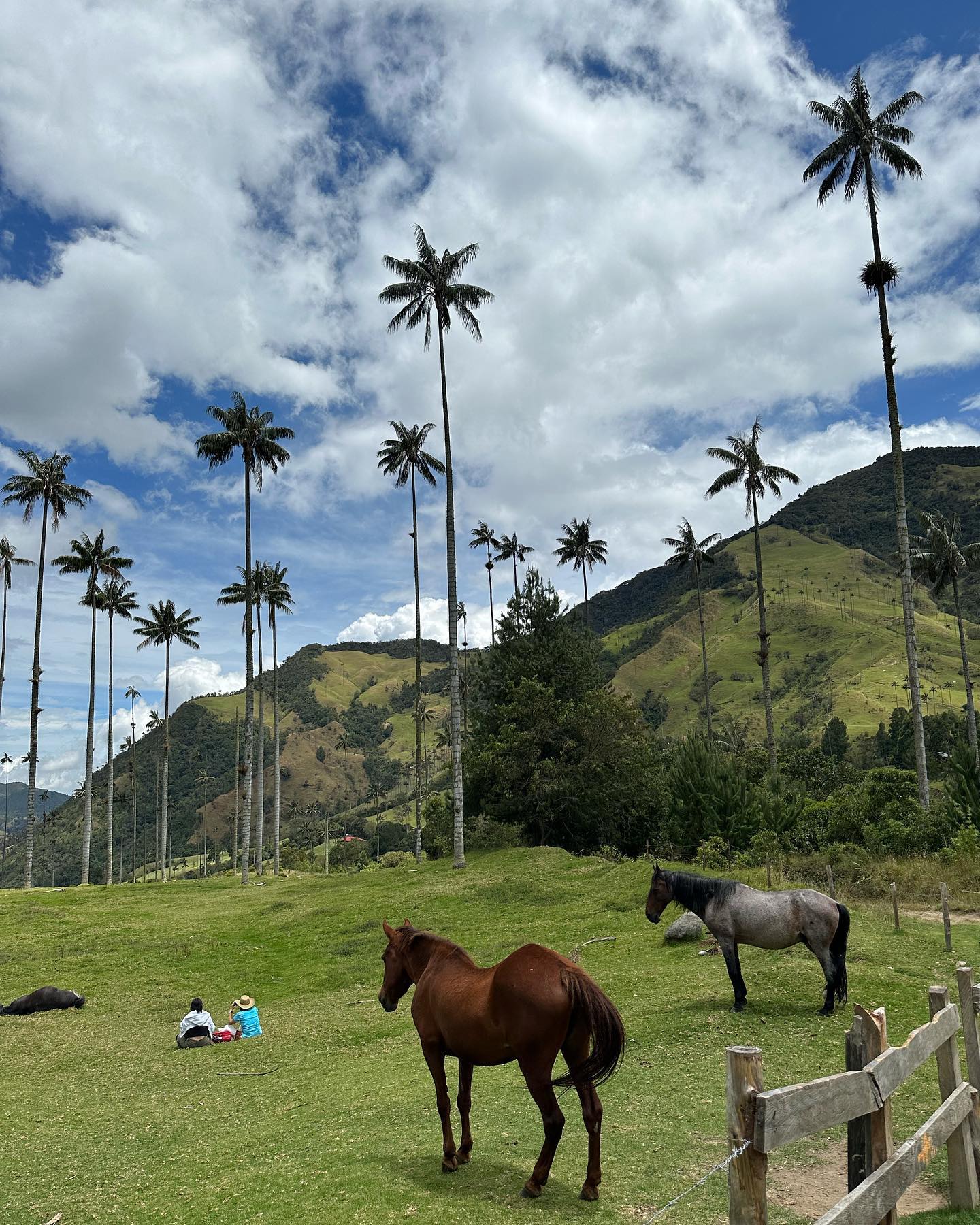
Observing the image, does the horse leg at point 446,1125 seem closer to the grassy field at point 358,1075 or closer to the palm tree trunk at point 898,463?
the grassy field at point 358,1075

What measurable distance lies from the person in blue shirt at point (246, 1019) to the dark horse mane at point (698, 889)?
1040cm

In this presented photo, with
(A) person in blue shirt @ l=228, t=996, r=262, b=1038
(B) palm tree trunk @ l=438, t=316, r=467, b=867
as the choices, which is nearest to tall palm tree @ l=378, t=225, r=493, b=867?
(B) palm tree trunk @ l=438, t=316, r=467, b=867

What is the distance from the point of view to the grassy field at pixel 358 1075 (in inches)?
311

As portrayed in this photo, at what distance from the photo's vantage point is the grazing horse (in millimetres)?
14227

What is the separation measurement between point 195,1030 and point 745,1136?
680 inches

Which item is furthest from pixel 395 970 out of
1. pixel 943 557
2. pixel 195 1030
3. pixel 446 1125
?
pixel 943 557

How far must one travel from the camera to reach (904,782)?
41062mm

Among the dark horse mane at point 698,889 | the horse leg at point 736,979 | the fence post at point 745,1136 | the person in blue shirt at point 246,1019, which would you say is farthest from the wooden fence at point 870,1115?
the person in blue shirt at point 246,1019

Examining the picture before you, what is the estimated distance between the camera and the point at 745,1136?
14.2ft

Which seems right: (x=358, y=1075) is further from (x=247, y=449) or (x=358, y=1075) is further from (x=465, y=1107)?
(x=247, y=449)

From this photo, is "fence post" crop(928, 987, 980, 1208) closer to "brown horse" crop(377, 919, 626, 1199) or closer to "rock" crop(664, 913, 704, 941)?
"brown horse" crop(377, 919, 626, 1199)

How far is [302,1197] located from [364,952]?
2121 cm

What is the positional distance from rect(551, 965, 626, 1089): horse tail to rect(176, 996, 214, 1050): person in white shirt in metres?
13.9

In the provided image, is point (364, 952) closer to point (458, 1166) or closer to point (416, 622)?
point (458, 1166)
